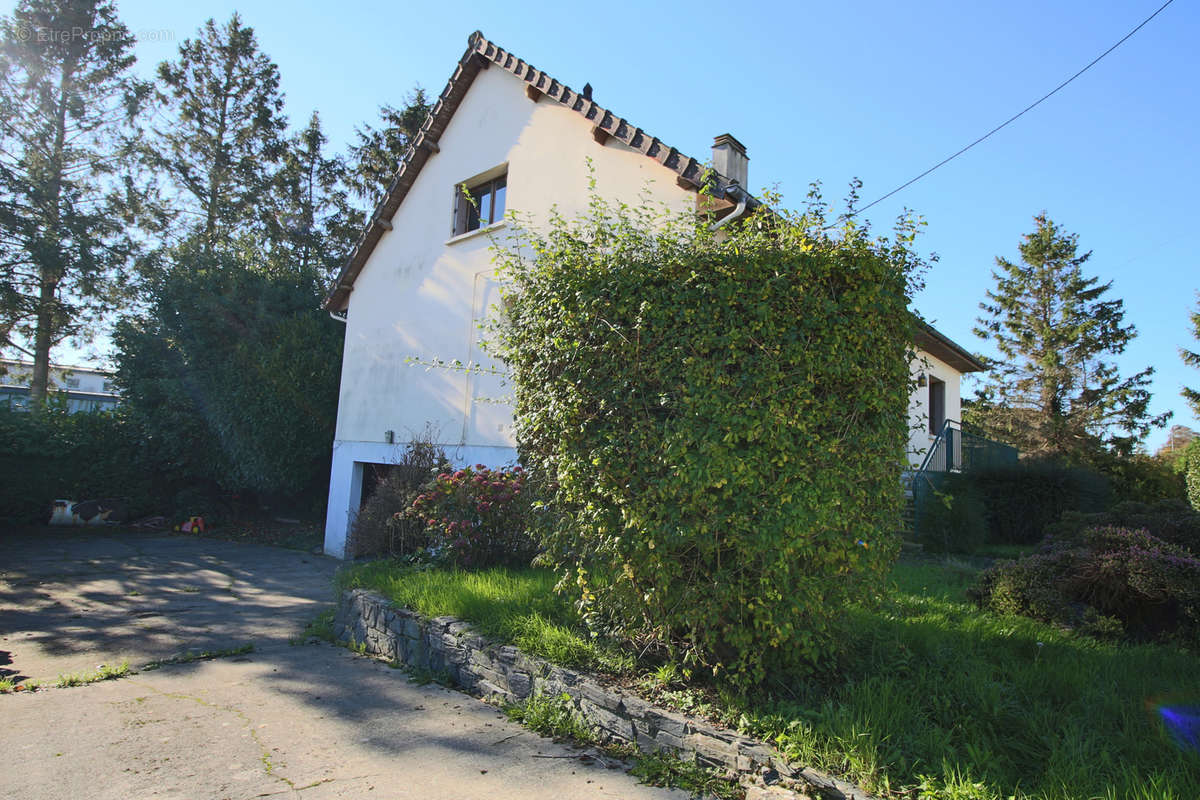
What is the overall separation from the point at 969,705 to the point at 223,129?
1070 inches

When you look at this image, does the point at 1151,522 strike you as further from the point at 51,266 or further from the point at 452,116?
the point at 51,266

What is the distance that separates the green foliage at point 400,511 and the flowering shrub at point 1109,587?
563cm

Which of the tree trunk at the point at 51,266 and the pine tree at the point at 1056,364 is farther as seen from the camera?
the pine tree at the point at 1056,364

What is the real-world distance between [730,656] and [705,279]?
2.24 metres

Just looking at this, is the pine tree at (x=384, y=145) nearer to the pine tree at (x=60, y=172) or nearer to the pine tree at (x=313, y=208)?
the pine tree at (x=313, y=208)

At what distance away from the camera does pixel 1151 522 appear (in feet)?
A: 19.0

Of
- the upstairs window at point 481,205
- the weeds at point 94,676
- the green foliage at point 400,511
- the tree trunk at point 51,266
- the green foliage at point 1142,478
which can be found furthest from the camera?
the green foliage at point 1142,478

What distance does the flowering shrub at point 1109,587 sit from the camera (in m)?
4.46

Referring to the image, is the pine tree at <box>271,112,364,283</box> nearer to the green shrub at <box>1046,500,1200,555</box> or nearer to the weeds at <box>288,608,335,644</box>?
the weeds at <box>288,608,335,644</box>

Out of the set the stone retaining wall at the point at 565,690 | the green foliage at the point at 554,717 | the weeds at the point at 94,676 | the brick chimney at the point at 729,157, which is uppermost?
the brick chimney at the point at 729,157

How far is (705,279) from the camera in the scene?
3836 mm

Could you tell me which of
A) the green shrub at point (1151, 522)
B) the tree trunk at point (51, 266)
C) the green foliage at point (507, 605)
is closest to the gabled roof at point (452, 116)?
the green foliage at point (507, 605)

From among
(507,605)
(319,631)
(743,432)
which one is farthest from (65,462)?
(743,432)

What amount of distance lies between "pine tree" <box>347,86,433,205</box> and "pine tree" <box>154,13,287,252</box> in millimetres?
3158
